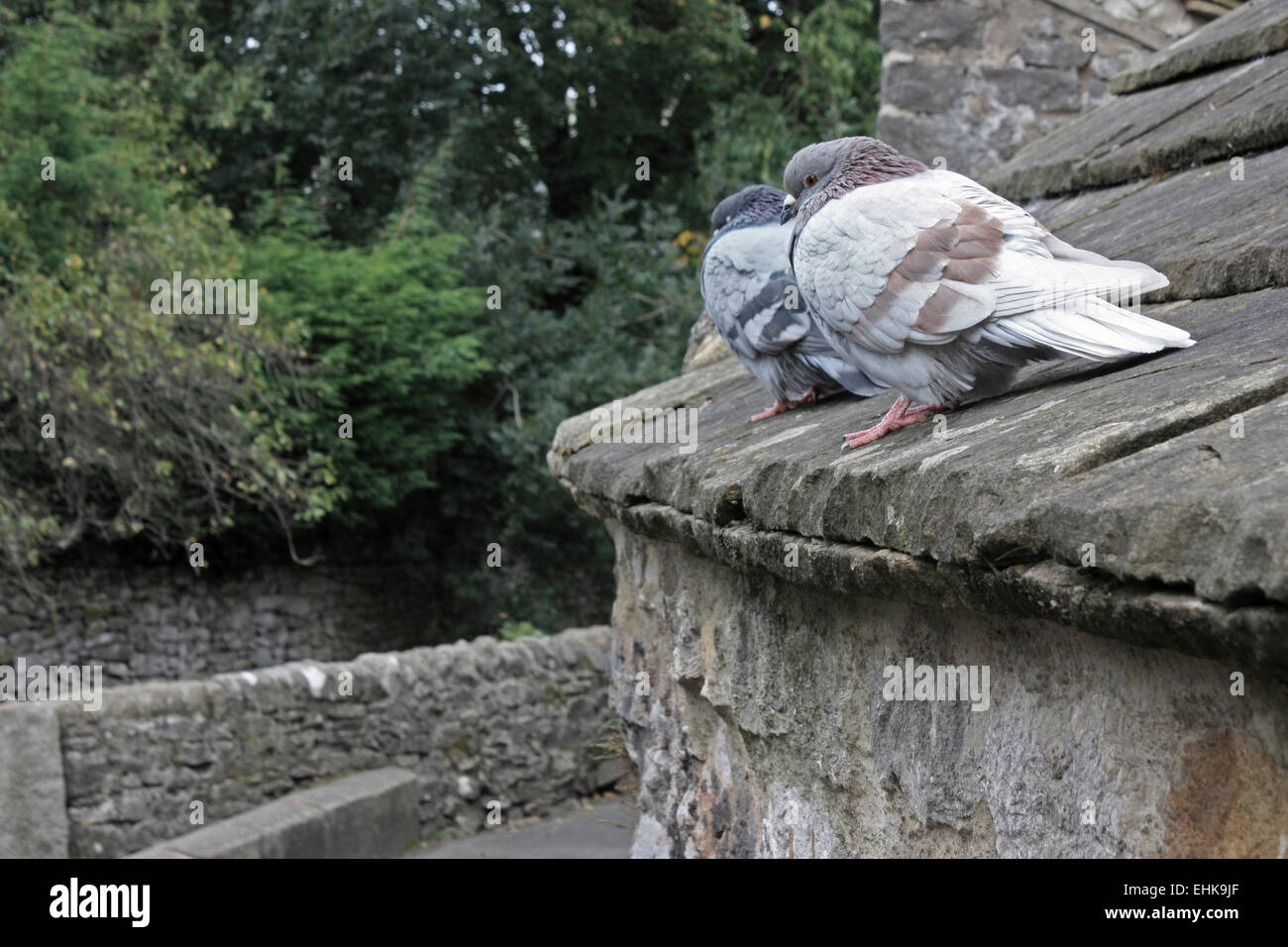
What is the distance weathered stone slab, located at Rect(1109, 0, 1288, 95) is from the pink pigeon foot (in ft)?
6.76

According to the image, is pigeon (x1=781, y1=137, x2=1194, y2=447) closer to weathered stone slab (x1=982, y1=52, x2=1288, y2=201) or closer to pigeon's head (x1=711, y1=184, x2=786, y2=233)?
pigeon's head (x1=711, y1=184, x2=786, y2=233)

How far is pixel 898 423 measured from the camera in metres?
1.94

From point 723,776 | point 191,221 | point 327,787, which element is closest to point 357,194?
point 191,221

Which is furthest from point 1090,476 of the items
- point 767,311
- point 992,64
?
point 992,64

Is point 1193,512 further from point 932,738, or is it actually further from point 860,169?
point 860,169

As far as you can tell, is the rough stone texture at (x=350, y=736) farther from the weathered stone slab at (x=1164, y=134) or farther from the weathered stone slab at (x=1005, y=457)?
the weathered stone slab at (x=1005, y=457)

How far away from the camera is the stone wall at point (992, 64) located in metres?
5.43

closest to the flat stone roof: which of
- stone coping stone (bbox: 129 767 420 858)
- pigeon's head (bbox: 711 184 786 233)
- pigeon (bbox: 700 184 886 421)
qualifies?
pigeon (bbox: 700 184 886 421)

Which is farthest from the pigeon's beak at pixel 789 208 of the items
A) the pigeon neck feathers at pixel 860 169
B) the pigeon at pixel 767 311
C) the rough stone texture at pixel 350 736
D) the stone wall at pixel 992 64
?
the rough stone texture at pixel 350 736

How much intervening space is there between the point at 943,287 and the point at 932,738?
656 mm

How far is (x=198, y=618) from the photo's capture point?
41.0 feet

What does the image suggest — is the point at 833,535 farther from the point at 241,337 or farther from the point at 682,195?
the point at 682,195

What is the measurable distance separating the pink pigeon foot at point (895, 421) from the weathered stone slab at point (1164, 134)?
1261 mm

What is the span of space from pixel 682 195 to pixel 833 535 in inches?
555
